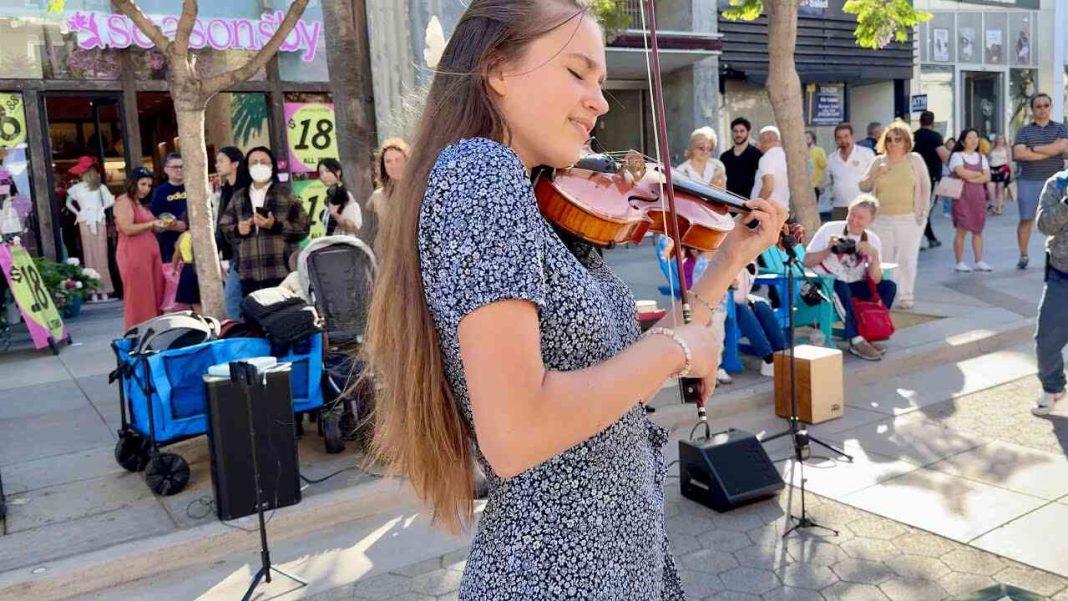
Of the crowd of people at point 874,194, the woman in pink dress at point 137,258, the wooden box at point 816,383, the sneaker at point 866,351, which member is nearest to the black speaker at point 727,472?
the crowd of people at point 874,194

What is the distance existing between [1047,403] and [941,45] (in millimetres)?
19454

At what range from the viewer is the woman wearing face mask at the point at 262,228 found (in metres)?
6.55

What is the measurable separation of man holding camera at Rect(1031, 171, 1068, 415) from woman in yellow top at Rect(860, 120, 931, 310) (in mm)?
3368

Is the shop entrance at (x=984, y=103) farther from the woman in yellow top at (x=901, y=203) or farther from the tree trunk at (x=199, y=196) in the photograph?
the tree trunk at (x=199, y=196)

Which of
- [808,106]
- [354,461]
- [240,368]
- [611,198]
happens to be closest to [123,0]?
[240,368]

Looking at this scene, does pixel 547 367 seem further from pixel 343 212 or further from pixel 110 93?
pixel 110 93

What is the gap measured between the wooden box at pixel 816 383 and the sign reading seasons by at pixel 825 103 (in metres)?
14.6

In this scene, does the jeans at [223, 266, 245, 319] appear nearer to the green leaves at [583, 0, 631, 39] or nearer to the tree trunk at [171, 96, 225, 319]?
the tree trunk at [171, 96, 225, 319]

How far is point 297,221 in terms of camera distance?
6.63 metres

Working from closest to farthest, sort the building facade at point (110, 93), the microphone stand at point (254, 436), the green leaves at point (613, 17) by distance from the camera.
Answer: the microphone stand at point (254, 436), the green leaves at point (613, 17), the building facade at point (110, 93)

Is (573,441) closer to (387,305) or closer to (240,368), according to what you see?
(387,305)

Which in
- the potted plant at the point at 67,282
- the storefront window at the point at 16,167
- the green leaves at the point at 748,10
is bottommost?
the potted plant at the point at 67,282

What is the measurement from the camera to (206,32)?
38.8 feet

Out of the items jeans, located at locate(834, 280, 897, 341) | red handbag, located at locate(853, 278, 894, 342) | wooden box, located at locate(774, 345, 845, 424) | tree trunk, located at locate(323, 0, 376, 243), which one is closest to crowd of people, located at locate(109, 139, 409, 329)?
tree trunk, located at locate(323, 0, 376, 243)
